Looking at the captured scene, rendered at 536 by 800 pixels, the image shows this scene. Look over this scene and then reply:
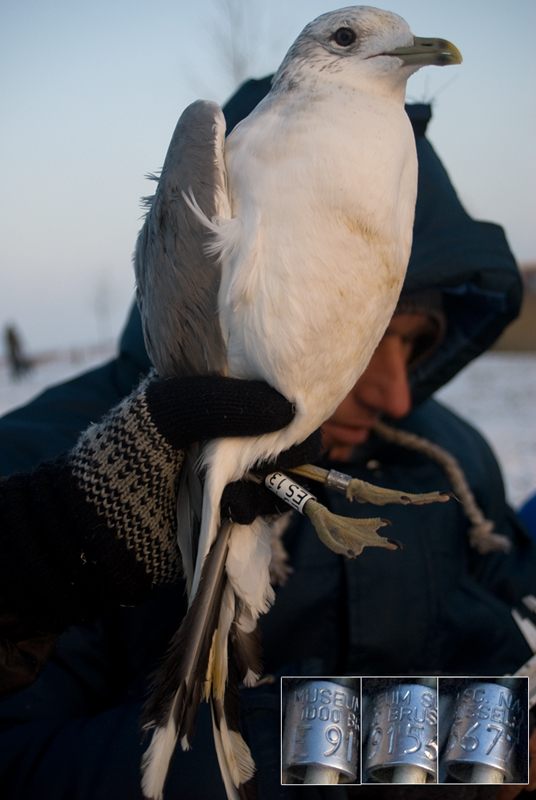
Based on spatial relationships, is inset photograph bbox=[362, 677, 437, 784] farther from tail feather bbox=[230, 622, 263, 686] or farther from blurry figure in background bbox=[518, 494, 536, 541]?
blurry figure in background bbox=[518, 494, 536, 541]

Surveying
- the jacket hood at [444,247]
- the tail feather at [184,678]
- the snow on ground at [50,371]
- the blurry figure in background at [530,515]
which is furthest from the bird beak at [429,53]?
the snow on ground at [50,371]

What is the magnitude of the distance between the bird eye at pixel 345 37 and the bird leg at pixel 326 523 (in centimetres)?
91

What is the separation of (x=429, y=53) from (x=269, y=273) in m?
0.53

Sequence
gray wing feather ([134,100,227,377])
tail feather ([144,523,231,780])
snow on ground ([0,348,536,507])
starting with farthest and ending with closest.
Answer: snow on ground ([0,348,536,507]) < gray wing feather ([134,100,227,377]) < tail feather ([144,523,231,780])

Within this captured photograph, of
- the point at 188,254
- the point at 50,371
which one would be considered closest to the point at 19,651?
the point at 188,254

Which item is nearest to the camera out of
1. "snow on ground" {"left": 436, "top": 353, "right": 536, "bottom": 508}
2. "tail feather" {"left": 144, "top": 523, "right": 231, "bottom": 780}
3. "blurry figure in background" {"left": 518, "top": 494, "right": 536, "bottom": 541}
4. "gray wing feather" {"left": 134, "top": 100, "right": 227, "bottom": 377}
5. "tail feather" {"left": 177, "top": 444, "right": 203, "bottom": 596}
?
"tail feather" {"left": 144, "top": 523, "right": 231, "bottom": 780}

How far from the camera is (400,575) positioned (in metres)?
1.95

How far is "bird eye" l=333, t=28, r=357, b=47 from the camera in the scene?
1.20 meters

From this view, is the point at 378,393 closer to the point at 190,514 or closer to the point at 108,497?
the point at 190,514

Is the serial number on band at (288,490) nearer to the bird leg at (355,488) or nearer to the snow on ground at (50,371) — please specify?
the bird leg at (355,488)

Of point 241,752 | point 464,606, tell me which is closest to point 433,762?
point 241,752

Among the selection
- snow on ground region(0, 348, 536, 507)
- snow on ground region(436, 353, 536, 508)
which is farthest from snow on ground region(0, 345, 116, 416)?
snow on ground region(436, 353, 536, 508)

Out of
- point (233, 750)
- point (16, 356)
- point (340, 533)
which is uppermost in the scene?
point (340, 533)

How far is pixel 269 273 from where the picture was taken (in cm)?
103
